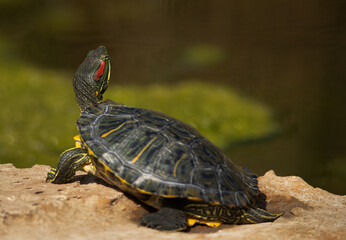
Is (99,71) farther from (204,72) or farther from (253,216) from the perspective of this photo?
(204,72)

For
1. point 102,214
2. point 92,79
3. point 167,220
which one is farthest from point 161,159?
point 92,79

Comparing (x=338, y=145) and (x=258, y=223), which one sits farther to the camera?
(x=338, y=145)

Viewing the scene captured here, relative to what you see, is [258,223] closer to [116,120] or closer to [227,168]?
[227,168]

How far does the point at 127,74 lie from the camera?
14.1 ft

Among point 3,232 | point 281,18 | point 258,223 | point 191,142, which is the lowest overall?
point 258,223

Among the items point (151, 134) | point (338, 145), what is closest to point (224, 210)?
point (151, 134)

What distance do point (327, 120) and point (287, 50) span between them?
88 cm

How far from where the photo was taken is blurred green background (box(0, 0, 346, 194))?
160 inches

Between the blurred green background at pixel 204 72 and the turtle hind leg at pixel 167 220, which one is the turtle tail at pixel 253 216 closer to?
the turtle hind leg at pixel 167 220

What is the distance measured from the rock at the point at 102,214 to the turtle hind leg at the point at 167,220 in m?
0.04

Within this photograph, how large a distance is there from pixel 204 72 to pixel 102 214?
2.70 meters

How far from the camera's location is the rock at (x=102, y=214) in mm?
1748

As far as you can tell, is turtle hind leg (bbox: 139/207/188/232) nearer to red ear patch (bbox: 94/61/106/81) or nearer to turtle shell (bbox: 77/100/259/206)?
turtle shell (bbox: 77/100/259/206)

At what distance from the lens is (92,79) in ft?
8.56
